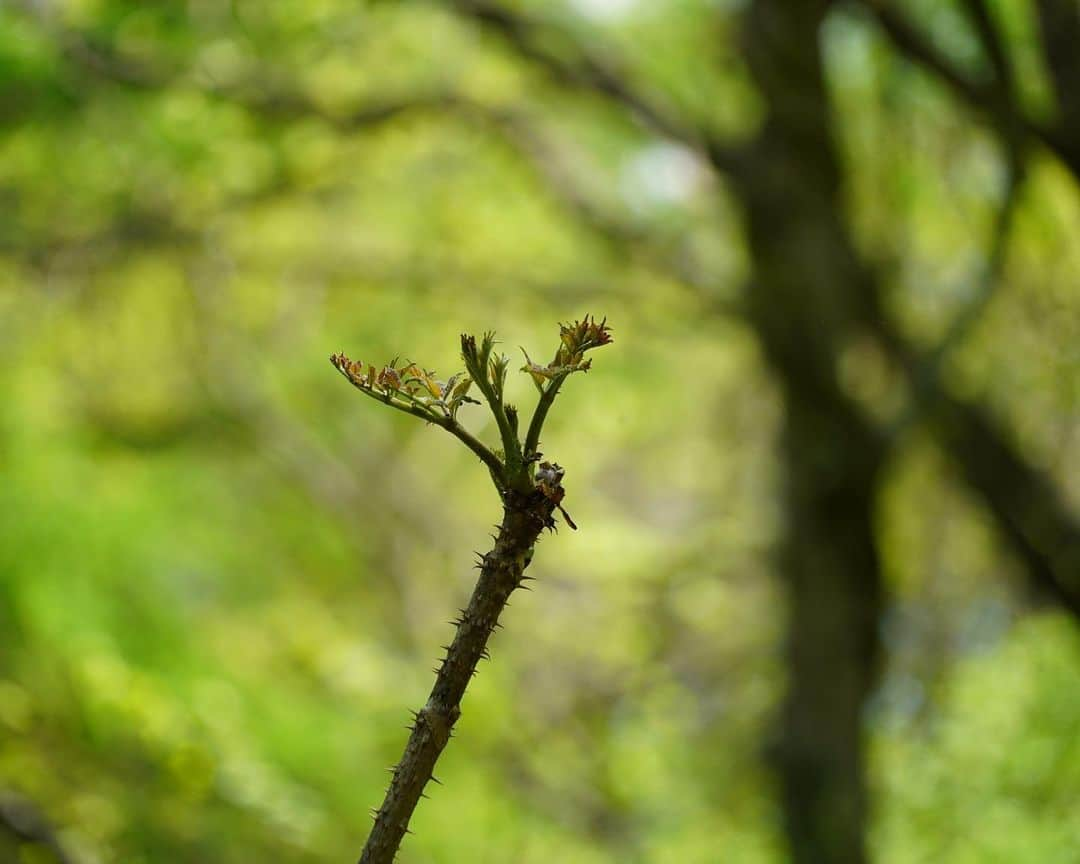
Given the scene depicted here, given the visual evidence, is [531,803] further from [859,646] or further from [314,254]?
[314,254]

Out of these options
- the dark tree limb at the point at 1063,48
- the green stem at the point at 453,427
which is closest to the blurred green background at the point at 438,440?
the dark tree limb at the point at 1063,48

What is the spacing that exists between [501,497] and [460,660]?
0.37ft

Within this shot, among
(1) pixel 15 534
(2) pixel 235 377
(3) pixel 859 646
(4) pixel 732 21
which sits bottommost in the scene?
(1) pixel 15 534

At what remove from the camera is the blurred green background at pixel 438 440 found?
438 cm

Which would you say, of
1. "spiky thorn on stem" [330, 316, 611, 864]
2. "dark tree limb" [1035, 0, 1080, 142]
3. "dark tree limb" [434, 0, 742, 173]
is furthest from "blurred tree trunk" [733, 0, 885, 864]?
"spiky thorn on stem" [330, 316, 611, 864]

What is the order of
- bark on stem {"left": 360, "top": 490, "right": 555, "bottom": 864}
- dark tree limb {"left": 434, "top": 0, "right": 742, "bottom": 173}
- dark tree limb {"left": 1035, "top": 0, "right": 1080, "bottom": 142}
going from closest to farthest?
1. bark on stem {"left": 360, "top": 490, "right": 555, "bottom": 864}
2. dark tree limb {"left": 1035, "top": 0, "right": 1080, "bottom": 142}
3. dark tree limb {"left": 434, "top": 0, "right": 742, "bottom": 173}

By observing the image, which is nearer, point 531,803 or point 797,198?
point 797,198

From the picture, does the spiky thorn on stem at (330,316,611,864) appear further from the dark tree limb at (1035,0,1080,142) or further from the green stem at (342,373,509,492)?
the dark tree limb at (1035,0,1080,142)

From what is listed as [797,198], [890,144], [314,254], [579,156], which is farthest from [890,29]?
[314,254]

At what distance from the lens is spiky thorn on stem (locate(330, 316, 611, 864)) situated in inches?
30.1

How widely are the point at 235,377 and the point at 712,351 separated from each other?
3.62m

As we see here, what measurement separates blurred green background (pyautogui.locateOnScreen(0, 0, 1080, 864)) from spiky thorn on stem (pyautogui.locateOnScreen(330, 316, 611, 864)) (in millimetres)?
1131

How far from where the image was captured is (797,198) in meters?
5.13

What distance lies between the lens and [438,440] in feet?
34.8
